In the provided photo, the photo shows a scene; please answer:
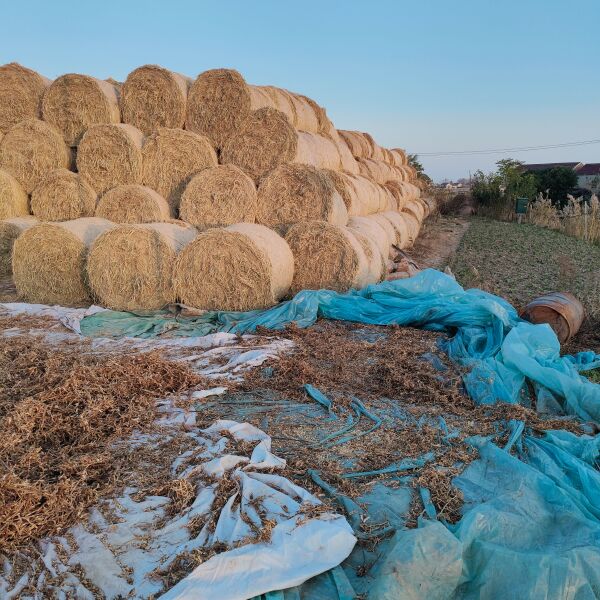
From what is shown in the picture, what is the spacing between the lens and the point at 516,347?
5.11 meters

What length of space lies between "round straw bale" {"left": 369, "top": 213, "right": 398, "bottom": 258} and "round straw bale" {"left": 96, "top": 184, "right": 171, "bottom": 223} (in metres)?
5.13

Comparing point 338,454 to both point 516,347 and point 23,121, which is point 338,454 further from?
point 23,121

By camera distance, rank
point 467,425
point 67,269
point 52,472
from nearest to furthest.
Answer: point 52,472, point 467,425, point 67,269

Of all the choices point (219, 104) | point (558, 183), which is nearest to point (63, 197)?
point (219, 104)

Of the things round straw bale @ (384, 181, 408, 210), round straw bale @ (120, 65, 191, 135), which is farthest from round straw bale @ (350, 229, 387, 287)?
round straw bale @ (384, 181, 408, 210)

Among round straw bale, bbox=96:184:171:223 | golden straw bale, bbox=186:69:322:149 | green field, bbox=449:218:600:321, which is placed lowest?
green field, bbox=449:218:600:321

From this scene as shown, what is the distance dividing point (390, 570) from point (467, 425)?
72.3 inches

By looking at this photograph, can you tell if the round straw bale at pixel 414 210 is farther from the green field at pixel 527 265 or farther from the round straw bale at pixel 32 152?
the round straw bale at pixel 32 152

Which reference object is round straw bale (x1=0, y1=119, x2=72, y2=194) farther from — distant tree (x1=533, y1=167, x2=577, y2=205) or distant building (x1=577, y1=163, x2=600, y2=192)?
distant building (x1=577, y1=163, x2=600, y2=192)

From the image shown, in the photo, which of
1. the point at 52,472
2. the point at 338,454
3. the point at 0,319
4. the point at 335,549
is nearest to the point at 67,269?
the point at 0,319

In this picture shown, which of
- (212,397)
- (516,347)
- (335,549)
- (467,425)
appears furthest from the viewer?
(516,347)

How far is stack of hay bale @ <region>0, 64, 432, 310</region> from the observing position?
731 centimetres

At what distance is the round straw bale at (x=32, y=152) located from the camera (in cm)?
884

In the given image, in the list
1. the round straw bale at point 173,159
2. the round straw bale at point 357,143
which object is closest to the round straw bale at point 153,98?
the round straw bale at point 173,159
